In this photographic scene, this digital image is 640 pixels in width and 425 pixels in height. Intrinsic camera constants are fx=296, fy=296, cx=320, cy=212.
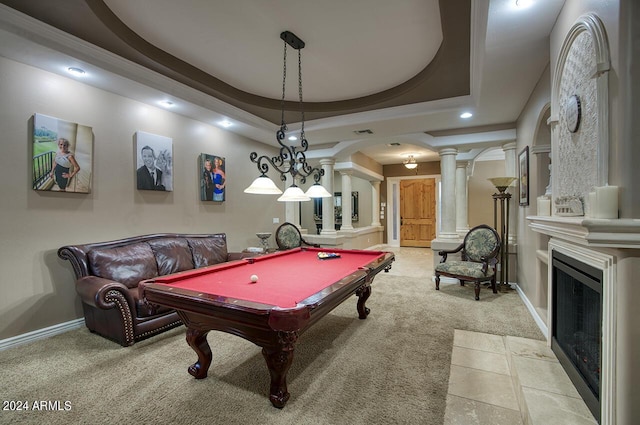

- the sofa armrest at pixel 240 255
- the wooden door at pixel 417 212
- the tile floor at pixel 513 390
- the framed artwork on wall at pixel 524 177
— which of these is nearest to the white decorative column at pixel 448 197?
the framed artwork on wall at pixel 524 177

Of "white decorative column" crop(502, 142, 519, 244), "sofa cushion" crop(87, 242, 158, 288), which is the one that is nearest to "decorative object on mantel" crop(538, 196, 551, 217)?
"white decorative column" crop(502, 142, 519, 244)

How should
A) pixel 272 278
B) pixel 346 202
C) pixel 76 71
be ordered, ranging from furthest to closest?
pixel 346 202 < pixel 76 71 < pixel 272 278

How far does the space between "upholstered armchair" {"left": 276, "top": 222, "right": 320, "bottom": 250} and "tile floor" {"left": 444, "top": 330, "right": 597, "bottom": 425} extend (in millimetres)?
3593

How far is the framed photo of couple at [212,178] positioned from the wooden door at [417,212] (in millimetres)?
6556

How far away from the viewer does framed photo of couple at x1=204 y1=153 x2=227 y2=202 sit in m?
4.49

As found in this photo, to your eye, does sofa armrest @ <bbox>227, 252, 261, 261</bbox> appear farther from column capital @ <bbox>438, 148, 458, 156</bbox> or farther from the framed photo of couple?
column capital @ <bbox>438, 148, 458, 156</bbox>

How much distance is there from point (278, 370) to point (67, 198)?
9.50 feet

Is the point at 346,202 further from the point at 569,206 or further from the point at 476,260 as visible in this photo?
the point at 569,206

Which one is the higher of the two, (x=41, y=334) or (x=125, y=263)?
(x=125, y=263)

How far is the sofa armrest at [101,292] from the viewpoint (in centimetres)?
250

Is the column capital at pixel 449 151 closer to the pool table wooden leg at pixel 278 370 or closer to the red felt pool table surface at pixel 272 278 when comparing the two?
the red felt pool table surface at pixel 272 278

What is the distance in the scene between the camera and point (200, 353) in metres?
2.16

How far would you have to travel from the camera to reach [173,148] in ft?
13.6

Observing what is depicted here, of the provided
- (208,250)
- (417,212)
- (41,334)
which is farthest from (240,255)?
(417,212)
